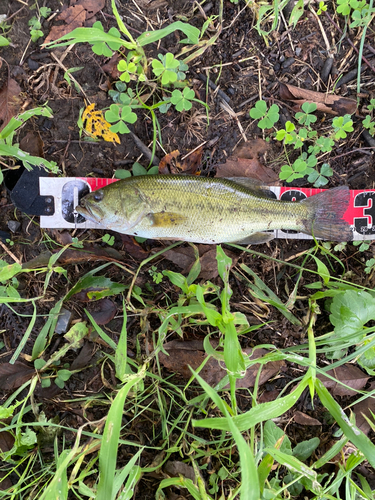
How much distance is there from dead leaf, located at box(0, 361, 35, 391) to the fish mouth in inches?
60.7

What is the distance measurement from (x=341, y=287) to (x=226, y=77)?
2.39 metres

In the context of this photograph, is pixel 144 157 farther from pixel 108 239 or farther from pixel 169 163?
pixel 108 239

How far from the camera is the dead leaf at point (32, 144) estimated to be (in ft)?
10.8

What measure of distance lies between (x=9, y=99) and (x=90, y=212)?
1.41 meters

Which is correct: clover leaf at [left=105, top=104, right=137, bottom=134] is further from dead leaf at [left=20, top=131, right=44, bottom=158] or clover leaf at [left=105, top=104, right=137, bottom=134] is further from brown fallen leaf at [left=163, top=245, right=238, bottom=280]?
brown fallen leaf at [left=163, top=245, right=238, bottom=280]

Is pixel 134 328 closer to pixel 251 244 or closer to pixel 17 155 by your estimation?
pixel 251 244

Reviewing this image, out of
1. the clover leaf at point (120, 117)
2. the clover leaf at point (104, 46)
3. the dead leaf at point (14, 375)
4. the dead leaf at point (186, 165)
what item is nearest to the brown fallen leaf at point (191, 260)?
the dead leaf at point (186, 165)

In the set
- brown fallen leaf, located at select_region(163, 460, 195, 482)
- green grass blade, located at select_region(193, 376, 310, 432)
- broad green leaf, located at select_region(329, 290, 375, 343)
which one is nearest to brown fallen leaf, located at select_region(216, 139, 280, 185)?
broad green leaf, located at select_region(329, 290, 375, 343)

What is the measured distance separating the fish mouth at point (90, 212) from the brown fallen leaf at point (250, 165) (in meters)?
1.21

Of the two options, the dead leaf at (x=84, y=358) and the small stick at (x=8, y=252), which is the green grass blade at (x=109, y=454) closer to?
the dead leaf at (x=84, y=358)

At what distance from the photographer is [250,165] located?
3.39 meters

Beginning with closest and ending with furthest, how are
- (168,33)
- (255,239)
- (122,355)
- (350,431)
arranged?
(350,431), (122,355), (168,33), (255,239)

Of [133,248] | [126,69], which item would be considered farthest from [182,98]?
[133,248]

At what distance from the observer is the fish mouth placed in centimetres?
309
